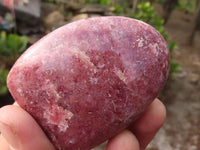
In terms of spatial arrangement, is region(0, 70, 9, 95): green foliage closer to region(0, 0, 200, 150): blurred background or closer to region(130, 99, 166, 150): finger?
region(0, 0, 200, 150): blurred background

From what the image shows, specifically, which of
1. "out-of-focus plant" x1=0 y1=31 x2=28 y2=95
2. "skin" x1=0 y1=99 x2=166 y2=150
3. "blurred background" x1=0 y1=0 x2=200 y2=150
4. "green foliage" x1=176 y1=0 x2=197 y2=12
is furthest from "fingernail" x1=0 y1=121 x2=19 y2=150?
"green foliage" x1=176 y1=0 x2=197 y2=12

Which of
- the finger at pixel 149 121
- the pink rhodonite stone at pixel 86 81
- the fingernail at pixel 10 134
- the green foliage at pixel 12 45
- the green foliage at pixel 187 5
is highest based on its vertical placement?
the pink rhodonite stone at pixel 86 81

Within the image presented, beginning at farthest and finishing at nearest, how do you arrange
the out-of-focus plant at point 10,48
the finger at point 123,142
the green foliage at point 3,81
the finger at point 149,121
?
the out-of-focus plant at point 10,48 < the green foliage at point 3,81 < the finger at point 149,121 < the finger at point 123,142

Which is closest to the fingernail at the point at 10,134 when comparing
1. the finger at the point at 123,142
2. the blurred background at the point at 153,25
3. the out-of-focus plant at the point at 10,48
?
the finger at the point at 123,142

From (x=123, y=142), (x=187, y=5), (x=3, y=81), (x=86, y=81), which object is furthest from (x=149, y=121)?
(x=187, y=5)

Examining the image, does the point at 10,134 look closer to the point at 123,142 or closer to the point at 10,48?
the point at 123,142

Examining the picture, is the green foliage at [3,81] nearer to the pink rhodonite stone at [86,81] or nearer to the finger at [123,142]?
the pink rhodonite stone at [86,81]
